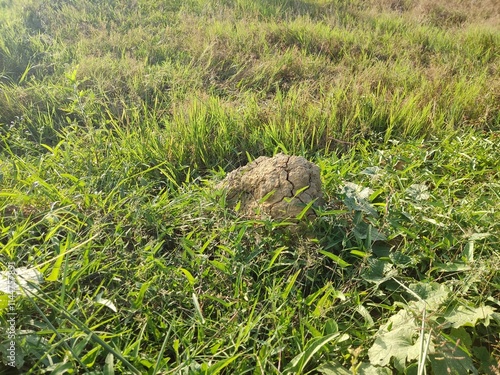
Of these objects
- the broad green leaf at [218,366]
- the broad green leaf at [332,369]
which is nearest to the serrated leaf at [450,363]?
the broad green leaf at [332,369]

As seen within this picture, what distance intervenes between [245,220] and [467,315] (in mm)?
946

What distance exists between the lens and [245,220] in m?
1.78

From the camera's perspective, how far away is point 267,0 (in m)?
5.21

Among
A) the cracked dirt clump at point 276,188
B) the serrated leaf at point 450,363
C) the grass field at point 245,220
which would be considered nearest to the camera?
the serrated leaf at point 450,363

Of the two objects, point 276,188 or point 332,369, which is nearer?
point 332,369

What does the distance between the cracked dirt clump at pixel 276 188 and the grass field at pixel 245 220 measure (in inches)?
2.9

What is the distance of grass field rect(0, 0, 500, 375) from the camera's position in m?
1.28

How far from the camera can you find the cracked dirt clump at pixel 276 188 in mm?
1755

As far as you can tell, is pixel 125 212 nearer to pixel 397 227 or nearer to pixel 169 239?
pixel 169 239

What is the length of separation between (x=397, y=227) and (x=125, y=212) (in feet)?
4.23

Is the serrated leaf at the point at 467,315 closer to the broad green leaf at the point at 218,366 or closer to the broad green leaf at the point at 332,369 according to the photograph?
the broad green leaf at the point at 332,369

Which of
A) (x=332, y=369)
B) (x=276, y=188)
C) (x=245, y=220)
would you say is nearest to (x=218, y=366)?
(x=332, y=369)

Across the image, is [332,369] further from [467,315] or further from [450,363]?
[467,315]

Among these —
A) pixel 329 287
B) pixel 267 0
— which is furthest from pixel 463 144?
pixel 267 0
